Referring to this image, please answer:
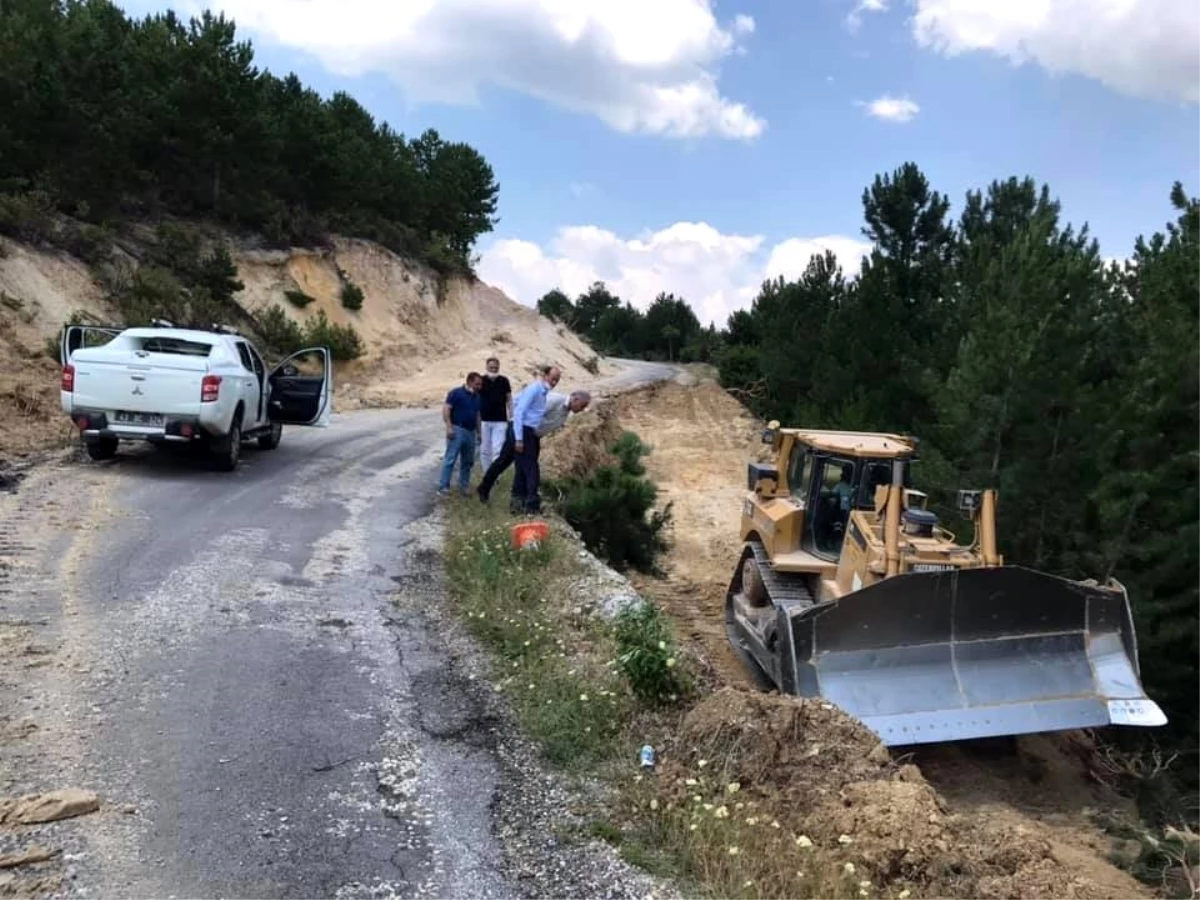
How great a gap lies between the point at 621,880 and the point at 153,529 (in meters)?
6.57

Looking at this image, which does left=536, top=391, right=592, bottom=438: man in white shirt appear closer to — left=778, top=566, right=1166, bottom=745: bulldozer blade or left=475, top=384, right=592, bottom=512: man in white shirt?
left=475, top=384, right=592, bottom=512: man in white shirt

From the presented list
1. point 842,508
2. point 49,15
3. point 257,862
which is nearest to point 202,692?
point 257,862

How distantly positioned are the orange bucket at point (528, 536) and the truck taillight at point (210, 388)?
14.8ft

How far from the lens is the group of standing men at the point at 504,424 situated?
10555 mm

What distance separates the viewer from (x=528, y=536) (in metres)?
8.83

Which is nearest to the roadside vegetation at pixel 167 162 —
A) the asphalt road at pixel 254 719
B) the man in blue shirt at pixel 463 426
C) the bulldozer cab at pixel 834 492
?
the man in blue shirt at pixel 463 426

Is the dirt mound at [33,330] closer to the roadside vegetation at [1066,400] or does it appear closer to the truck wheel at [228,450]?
the truck wheel at [228,450]

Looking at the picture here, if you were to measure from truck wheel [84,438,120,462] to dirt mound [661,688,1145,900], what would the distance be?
30.4 ft

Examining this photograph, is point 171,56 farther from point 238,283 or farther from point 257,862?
point 257,862

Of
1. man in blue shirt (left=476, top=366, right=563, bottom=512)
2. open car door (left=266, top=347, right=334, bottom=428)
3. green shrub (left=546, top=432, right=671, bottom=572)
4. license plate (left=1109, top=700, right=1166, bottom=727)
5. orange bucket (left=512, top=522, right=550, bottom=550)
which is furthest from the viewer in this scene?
open car door (left=266, top=347, right=334, bottom=428)

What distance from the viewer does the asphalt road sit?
3.91m

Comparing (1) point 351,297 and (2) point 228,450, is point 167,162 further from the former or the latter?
(2) point 228,450

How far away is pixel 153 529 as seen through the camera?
29.4 ft

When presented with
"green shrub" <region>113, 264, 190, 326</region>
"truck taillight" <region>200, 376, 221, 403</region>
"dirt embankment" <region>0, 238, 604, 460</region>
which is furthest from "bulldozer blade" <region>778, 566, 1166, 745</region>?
"green shrub" <region>113, 264, 190, 326</region>
